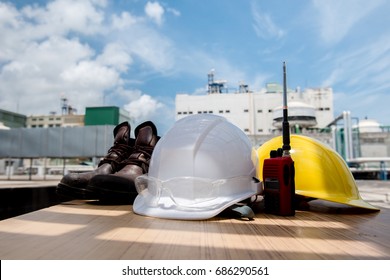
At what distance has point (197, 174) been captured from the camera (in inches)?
35.6

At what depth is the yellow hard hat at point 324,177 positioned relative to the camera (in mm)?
1099

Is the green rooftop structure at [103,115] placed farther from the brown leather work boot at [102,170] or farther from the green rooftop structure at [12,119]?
the brown leather work boot at [102,170]

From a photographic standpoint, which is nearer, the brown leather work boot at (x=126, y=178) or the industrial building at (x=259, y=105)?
the brown leather work boot at (x=126, y=178)

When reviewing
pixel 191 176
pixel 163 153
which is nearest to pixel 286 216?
pixel 191 176

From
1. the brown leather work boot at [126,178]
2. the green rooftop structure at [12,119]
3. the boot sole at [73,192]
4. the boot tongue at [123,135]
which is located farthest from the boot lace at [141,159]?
the green rooftop structure at [12,119]

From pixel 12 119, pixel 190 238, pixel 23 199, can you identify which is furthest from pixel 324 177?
pixel 12 119

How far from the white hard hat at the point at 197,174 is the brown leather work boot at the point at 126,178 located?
0.15 meters

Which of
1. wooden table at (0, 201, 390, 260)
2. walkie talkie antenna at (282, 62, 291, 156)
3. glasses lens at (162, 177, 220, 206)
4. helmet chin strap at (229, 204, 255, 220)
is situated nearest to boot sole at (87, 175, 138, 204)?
wooden table at (0, 201, 390, 260)

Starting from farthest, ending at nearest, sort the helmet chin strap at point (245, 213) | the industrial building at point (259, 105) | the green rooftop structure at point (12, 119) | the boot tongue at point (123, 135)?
the green rooftop structure at point (12, 119) → the industrial building at point (259, 105) → the boot tongue at point (123, 135) → the helmet chin strap at point (245, 213)

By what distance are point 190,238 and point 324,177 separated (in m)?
0.75

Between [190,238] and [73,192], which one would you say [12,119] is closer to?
[73,192]

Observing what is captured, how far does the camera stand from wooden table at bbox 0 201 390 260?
1.61ft

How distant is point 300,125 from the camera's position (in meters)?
18.6
